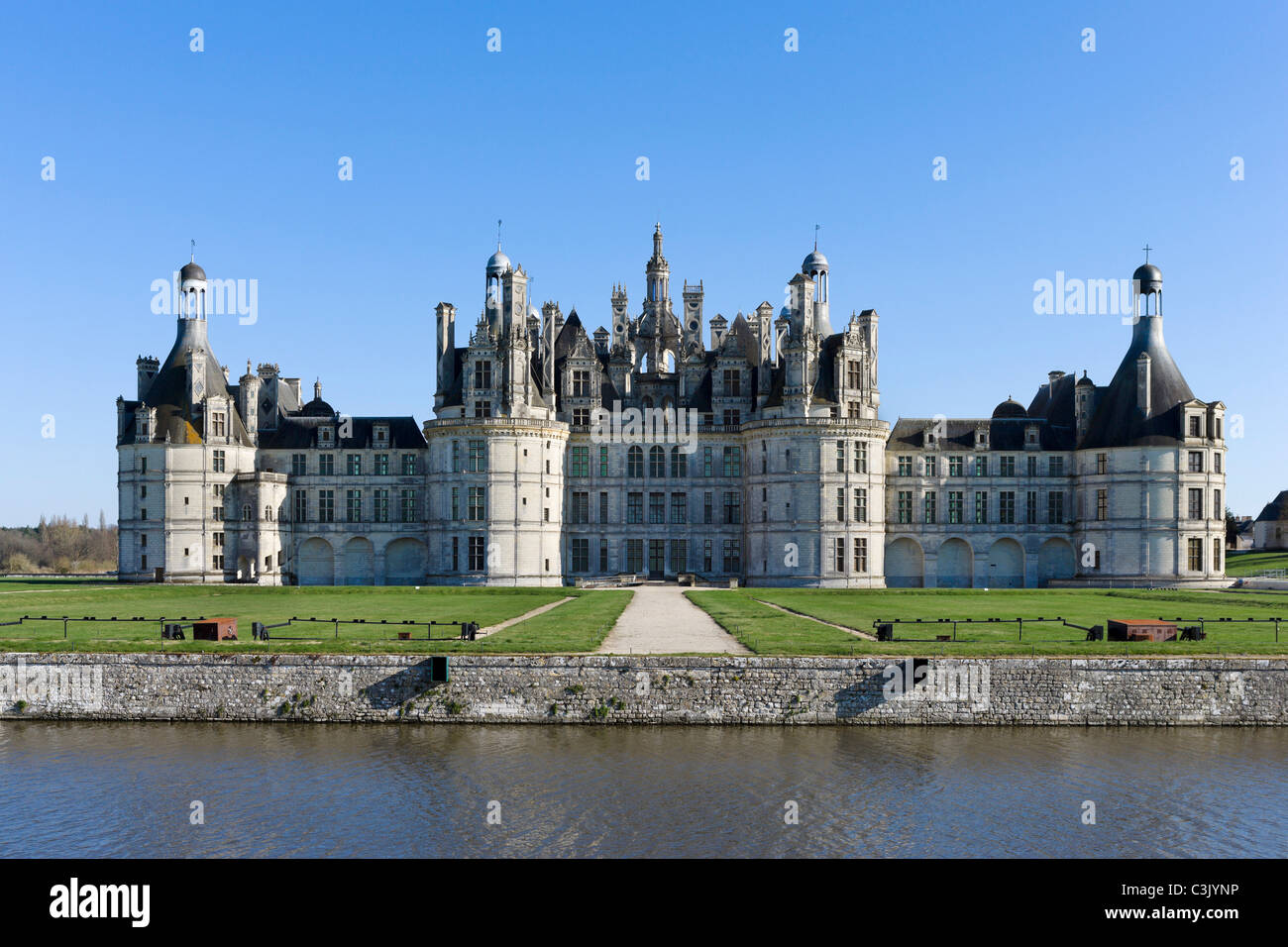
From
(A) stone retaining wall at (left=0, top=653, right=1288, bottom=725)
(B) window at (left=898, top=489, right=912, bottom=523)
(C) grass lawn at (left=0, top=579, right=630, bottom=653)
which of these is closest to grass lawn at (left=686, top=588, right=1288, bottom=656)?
(A) stone retaining wall at (left=0, top=653, right=1288, bottom=725)

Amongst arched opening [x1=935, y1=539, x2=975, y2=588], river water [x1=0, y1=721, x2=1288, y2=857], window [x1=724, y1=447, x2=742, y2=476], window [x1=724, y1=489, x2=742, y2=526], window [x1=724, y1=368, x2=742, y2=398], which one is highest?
window [x1=724, y1=368, x2=742, y2=398]

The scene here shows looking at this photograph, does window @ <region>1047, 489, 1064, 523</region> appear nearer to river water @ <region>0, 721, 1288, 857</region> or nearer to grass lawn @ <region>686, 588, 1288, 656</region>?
grass lawn @ <region>686, 588, 1288, 656</region>

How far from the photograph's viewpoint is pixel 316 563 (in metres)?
81.2

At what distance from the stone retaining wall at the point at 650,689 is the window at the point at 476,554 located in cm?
3944

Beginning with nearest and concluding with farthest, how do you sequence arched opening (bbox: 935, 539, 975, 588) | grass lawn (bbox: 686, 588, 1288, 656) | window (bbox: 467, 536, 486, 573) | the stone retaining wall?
the stone retaining wall
grass lawn (bbox: 686, 588, 1288, 656)
window (bbox: 467, 536, 486, 573)
arched opening (bbox: 935, 539, 975, 588)

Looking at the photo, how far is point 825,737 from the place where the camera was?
31.2 meters

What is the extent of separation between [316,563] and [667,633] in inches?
1918

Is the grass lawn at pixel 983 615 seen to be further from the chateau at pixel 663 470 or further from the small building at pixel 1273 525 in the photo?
the small building at pixel 1273 525

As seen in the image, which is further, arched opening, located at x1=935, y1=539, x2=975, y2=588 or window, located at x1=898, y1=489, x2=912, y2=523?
arched opening, located at x1=935, y1=539, x2=975, y2=588

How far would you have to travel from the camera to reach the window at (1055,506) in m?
79.6

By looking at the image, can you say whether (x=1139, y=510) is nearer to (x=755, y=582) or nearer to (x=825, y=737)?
(x=755, y=582)

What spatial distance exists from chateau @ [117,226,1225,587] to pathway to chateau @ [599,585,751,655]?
21.1 m

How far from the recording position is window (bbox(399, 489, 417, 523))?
80.3m
